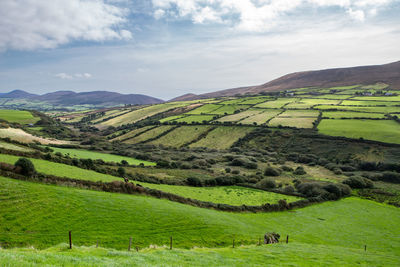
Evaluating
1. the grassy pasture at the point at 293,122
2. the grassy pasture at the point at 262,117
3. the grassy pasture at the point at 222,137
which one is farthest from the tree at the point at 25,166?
the grassy pasture at the point at 262,117

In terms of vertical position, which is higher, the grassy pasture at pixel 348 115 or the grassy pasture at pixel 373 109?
the grassy pasture at pixel 373 109

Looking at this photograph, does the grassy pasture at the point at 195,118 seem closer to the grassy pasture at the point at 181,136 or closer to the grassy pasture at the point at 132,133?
the grassy pasture at the point at 181,136

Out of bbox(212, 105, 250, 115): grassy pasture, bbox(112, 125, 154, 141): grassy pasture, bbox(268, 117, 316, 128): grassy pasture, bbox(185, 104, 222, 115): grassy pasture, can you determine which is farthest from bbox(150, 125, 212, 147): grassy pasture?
bbox(185, 104, 222, 115): grassy pasture

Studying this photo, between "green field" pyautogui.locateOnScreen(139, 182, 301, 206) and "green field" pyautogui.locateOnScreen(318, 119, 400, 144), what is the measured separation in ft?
211

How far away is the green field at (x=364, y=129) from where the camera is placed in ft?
298

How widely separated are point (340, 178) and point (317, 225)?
37499 mm

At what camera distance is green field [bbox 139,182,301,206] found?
41781 mm

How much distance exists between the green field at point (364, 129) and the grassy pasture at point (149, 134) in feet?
251

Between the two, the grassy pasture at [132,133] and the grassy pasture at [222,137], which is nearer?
the grassy pasture at [222,137]

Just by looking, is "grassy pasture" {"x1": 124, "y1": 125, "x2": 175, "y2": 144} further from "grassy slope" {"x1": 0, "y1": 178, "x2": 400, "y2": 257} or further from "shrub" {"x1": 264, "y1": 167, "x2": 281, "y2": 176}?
"grassy slope" {"x1": 0, "y1": 178, "x2": 400, "y2": 257}

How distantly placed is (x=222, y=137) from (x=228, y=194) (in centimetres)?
7260

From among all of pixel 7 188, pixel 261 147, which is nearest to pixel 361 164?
pixel 261 147

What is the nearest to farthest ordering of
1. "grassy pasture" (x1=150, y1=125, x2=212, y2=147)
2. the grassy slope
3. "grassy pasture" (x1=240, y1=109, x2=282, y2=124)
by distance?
the grassy slope, "grassy pasture" (x1=150, y1=125, x2=212, y2=147), "grassy pasture" (x1=240, y1=109, x2=282, y2=124)

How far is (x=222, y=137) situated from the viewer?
118688 mm
